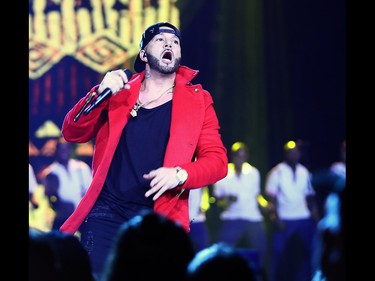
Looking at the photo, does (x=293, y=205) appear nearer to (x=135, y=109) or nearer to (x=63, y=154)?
(x=63, y=154)

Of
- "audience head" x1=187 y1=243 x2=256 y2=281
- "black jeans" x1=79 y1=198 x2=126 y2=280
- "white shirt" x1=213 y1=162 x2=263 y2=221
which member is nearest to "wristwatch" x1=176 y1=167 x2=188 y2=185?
"black jeans" x1=79 y1=198 x2=126 y2=280

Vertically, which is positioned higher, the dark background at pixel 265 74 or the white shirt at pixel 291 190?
the dark background at pixel 265 74

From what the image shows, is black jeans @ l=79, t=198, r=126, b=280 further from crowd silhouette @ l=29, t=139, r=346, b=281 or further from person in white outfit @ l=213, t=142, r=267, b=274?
person in white outfit @ l=213, t=142, r=267, b=274

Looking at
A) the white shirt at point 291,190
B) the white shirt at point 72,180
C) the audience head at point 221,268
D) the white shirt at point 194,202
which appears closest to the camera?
the audience head at point 221,268

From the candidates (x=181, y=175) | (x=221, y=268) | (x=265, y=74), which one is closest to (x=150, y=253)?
(x=221, y=268)

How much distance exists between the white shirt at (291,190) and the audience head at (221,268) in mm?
5644

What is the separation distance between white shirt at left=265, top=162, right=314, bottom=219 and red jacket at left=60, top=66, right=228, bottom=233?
371 cm

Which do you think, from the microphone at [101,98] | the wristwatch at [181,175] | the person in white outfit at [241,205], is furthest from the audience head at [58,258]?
the person in white outfit at [241,205]

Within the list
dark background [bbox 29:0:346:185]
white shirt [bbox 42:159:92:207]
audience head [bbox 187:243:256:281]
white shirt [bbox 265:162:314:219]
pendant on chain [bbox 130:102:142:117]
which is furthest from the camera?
dark background [bbox 29:0:346:185]

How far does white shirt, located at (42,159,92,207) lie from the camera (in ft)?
23.6

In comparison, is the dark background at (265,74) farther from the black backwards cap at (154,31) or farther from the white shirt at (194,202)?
the black backwards cap at (154,31)

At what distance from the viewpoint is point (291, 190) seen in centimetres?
732

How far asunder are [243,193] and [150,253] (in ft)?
18.1

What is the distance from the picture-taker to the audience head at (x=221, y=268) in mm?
1717
